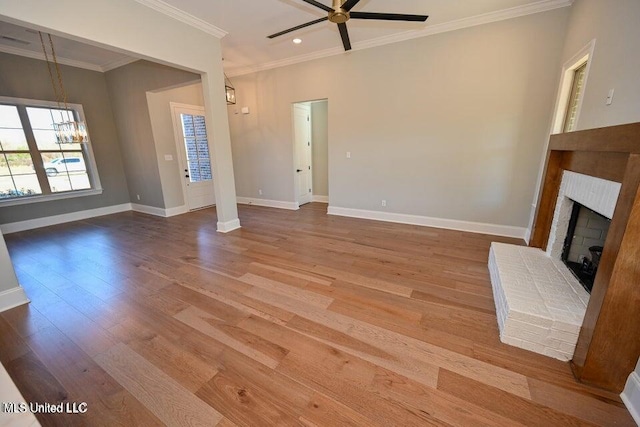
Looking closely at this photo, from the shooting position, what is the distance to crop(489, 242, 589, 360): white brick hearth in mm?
1584

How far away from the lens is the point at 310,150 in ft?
19.7

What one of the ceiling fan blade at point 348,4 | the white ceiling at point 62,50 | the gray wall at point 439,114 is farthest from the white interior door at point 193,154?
the ceiling fan blade at point 348,4

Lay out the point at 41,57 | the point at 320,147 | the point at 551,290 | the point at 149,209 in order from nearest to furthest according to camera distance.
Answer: the point at 551,290
the point at 41,57
the point at 149,209
the point at 320,147

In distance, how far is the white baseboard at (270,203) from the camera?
5.59 m

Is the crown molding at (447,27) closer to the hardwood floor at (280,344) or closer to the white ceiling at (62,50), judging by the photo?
the white ceiling at (62,50)

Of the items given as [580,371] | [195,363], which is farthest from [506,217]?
[195,363]

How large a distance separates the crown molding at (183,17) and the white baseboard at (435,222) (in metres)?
3.48

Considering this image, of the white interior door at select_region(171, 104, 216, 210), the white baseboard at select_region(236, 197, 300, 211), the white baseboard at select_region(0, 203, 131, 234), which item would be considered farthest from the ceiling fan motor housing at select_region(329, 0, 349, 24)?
the white baseboard at select_region(0, 203, 131, 234)

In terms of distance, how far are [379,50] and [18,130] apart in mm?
6370

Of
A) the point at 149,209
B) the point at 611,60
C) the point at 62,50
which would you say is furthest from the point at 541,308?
the point at 62,50

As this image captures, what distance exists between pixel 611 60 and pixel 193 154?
6367 mm

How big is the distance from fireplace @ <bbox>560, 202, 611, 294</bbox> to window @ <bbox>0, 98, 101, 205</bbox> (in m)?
7.34

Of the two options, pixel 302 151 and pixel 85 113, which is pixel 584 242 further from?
pixel 85 113

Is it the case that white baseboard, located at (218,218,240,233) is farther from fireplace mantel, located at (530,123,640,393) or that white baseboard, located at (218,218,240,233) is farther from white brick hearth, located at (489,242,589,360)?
fireplace mantel, located at (530,123,640,393)
